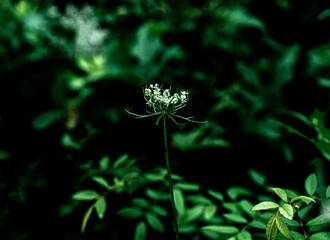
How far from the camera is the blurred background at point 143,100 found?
4.38 ft

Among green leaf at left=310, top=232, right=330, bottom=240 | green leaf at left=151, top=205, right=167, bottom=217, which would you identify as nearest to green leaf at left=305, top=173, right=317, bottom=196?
green leaf at left=310, top=232, right=330, bottom=240

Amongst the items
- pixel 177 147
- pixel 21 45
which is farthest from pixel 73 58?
pixel 177 147

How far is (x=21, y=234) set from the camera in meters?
1.25

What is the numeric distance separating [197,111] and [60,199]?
1231 mm

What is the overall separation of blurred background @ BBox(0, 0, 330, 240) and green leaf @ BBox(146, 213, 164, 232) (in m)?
0.33

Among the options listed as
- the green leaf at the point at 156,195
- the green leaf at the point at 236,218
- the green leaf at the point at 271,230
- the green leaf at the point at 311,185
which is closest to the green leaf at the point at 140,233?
the green leaf at the point at 156,195

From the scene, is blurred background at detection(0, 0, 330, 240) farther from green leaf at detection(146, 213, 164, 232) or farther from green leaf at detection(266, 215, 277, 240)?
green leaf at detection(266, 215, 277, 240)

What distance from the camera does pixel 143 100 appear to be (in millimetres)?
2037

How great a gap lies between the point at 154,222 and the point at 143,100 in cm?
128

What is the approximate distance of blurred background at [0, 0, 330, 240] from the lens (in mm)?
1336

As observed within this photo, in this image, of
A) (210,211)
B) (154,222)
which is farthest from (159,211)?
(210,211)

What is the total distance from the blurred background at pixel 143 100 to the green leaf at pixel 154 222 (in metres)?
0.33

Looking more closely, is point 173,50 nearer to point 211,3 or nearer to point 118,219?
point 211,3

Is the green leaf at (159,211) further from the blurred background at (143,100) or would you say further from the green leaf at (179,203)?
the blurred background at (143,100)
